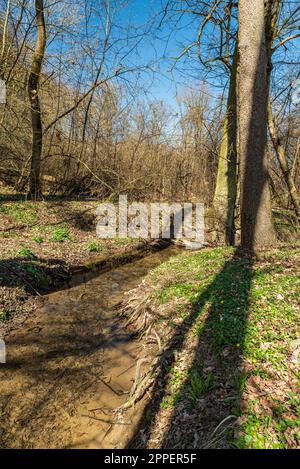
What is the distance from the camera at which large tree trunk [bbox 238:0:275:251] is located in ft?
15.9

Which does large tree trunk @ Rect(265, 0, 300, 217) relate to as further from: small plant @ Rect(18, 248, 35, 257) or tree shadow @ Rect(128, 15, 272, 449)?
small plant @ Rect(18, 248, 35, 257)

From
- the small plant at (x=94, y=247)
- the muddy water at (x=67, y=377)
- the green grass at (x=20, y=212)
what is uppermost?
the green grass at (x=20, y=212)

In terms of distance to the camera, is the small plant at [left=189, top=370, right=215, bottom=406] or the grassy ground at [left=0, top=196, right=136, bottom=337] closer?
the small plant at [left=189, top=370, right=215, bottom=406]

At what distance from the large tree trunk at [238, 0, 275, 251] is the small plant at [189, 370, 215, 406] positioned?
3.21m

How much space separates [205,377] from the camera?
2711 mm

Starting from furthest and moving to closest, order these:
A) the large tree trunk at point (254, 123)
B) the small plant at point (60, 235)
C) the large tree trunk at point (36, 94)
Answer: the large tree trunk at point (36, 94), the small plant at point (60, 235), the large tree trunk at point (254, 123)

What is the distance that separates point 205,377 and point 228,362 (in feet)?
0.80

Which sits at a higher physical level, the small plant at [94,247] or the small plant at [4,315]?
the small plant at [94,247]

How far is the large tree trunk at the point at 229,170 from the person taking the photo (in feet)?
24.0

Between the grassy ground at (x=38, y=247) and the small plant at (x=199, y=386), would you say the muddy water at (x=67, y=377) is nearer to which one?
the grassy ground at (x=38, y=247)

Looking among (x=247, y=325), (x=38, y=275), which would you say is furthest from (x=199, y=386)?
(x=38, y=275)

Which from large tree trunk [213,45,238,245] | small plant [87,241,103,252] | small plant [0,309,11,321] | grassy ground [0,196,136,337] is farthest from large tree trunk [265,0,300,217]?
small plant [0,309,11,321]

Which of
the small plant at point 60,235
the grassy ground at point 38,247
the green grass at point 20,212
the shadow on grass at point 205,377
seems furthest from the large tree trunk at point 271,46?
the green grass at point 20,212

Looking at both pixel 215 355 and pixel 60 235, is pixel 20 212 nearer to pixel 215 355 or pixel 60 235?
pixel 60 235
